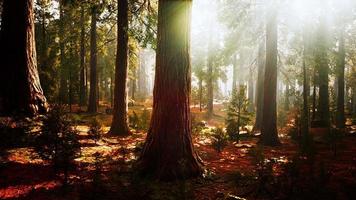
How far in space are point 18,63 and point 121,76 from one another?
4247 mm

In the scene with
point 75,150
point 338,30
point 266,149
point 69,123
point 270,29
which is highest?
point 338,30

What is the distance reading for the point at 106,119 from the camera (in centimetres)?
1933

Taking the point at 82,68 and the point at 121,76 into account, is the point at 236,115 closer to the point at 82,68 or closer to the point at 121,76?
the point at 121,76

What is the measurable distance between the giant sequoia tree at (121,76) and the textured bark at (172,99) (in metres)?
6.33

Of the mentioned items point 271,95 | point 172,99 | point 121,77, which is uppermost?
point 121,77

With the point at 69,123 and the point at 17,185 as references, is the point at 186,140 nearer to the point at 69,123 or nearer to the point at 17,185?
the point at 69,123

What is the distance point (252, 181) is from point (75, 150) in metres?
3.67

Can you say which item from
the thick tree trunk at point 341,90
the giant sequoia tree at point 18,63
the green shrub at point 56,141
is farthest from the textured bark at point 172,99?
the thick tree trunk at point 341,90

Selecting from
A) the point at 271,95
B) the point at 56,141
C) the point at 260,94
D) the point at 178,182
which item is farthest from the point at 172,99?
the point at 260,94

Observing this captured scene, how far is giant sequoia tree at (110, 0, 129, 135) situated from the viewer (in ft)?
41.7

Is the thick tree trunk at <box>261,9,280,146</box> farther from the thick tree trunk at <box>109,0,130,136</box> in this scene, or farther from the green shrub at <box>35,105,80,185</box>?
the green shrub at <box>35,105,80,185</box>

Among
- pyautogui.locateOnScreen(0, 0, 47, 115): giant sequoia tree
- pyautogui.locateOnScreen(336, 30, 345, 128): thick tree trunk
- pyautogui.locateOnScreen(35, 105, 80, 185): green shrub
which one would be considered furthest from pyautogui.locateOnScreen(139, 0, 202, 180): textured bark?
pyautogui.locateOnScreen(336, 30, 345, 128): thick tree trunk

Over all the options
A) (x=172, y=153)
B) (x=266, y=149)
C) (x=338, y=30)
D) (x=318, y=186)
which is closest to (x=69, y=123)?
(x=172, y=153)

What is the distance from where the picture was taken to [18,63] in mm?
9523
